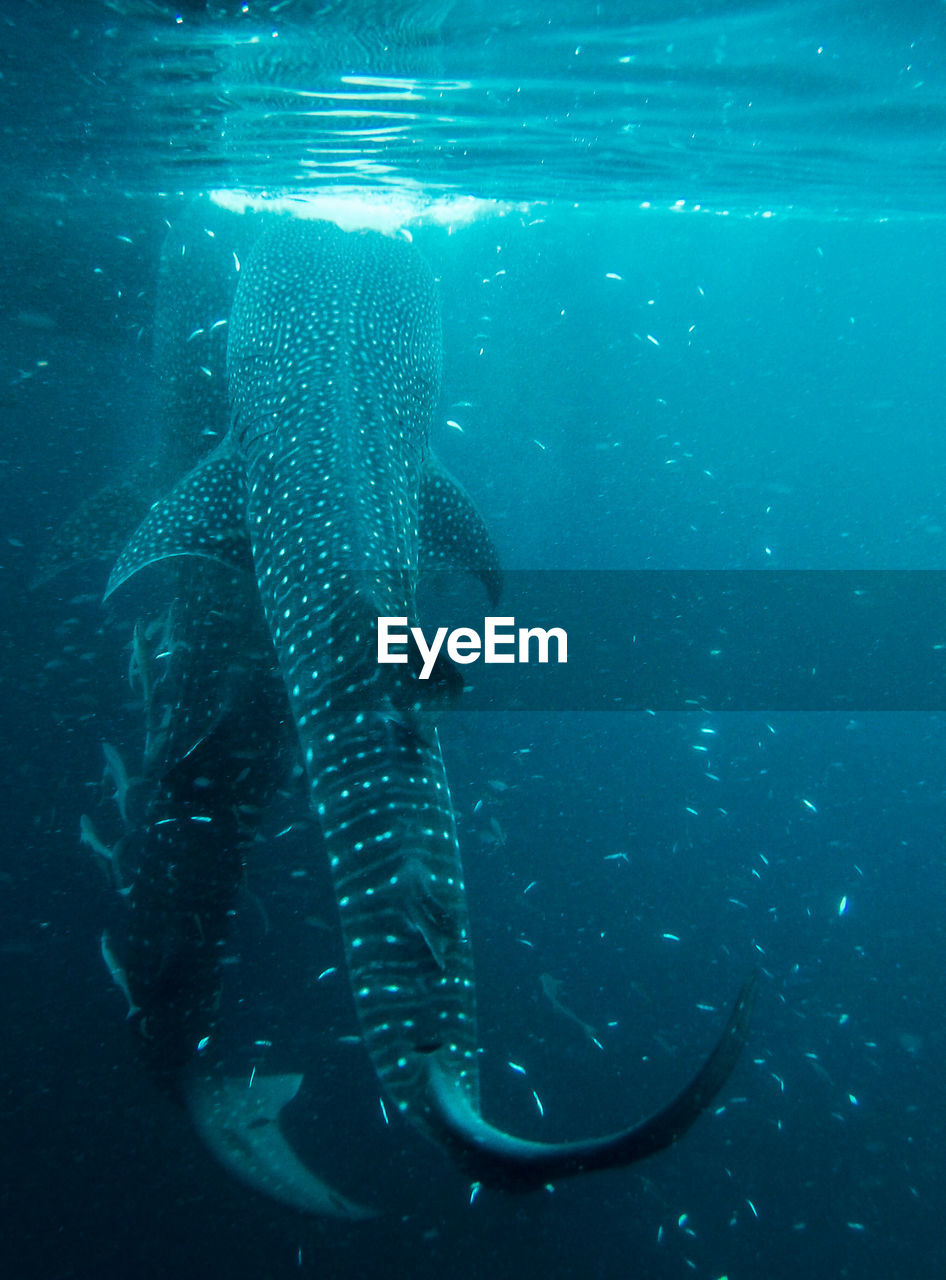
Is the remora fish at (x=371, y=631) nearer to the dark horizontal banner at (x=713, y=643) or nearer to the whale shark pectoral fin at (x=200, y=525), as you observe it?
the whale shark pectoral fin at (x=200, y=525)

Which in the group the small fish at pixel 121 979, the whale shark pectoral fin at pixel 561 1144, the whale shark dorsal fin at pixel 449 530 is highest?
the whale shark dorsal fin at pixel 449 530

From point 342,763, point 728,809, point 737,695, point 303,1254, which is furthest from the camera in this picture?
point 737,695

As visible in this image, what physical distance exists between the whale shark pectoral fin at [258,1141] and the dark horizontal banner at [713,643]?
6.83 meters

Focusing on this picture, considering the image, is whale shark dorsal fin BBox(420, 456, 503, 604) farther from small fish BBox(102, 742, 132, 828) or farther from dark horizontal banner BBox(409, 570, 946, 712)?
dark horizontal banner BBox(409, 570, 946, 712)

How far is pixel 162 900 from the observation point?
3.76 m

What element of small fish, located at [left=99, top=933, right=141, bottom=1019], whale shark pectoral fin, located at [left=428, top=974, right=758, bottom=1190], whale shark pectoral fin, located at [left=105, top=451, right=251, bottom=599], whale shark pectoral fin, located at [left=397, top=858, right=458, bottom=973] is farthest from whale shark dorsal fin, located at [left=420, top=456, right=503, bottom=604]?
whale shark pectoral fin, located at [left=428, top=974, right=758, bottom=1190]

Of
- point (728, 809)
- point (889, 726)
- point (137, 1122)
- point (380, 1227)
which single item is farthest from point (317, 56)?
point (889, 726)

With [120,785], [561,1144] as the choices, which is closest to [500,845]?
[120,785]

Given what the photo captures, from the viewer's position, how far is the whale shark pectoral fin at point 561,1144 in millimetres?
1936

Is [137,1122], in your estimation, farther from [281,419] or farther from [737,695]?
[737,695]

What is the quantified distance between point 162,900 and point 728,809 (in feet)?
41.7

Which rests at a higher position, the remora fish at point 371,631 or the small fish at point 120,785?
the remora fish at point 371,631

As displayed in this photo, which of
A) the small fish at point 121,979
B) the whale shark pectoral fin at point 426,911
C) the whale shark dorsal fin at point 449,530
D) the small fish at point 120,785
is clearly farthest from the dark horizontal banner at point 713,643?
the whale shark pectoral fin at point 426,911

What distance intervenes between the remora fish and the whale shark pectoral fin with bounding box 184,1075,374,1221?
1.93m
